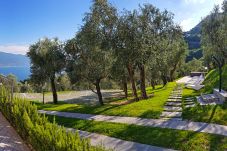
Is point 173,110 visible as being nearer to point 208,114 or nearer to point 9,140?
point 208,114

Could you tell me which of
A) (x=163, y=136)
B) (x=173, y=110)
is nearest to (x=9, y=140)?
(x=163, y=136)

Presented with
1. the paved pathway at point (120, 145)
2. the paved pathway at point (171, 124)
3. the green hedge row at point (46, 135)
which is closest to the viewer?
the green hedge row at point (46, 135)

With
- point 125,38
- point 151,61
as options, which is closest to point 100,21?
point 125,38

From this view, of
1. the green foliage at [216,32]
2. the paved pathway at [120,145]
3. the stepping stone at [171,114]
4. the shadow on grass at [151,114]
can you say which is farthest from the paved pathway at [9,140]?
the green foliage at [216,32]

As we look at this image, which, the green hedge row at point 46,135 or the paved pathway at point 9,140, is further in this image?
the paved pathway at point 9,140

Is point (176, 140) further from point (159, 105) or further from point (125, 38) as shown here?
point (125, 38)

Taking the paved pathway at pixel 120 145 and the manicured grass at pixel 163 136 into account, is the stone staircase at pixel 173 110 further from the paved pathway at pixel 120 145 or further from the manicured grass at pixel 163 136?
the paved pathway at pixel 120 145

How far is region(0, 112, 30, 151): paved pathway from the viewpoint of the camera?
12.6m

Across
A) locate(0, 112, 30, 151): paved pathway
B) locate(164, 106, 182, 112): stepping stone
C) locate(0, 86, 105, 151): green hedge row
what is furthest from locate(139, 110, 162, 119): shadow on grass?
locate(0, 112, 30, 151): paved pathway

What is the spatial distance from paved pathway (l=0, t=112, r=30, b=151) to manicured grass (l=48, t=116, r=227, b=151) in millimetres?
4513

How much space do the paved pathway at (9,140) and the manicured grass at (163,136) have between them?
4513 millimetres

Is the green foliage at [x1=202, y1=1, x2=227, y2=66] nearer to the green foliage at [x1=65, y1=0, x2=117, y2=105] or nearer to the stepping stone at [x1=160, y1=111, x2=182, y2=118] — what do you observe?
the green foliage at [x1=65, y1=0, x2=117, y2=105]

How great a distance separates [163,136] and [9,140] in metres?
7.45

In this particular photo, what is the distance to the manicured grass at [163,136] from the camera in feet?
41.9
